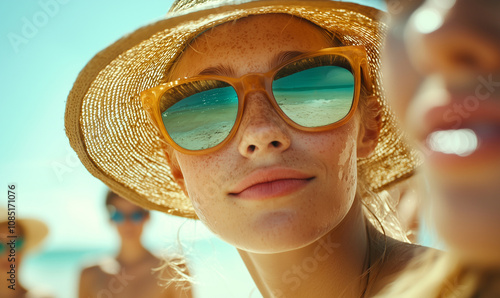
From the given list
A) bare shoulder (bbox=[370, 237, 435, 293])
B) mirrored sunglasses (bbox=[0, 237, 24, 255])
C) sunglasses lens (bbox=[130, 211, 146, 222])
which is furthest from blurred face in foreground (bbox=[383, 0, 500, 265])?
sunglasses lens (bbox=[130, 211, 146, 222])

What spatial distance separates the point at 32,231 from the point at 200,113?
4.34 meters

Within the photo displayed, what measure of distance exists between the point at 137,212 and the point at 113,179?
297cm

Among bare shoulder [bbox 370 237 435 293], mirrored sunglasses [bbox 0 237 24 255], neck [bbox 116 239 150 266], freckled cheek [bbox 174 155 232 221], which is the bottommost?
bare shoulder [bbox 370 237 435 293]

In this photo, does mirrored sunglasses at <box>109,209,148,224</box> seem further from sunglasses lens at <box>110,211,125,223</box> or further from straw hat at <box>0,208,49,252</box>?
straw hat at <box>0,208,49,252</box>

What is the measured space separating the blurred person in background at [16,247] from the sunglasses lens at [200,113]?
374cm

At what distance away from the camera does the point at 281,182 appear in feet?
5.29

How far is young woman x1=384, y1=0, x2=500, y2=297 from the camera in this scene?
36 cm

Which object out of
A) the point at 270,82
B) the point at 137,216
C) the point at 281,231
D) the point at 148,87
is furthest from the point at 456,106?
the point at 137,216

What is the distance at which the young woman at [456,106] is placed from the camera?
358 mm

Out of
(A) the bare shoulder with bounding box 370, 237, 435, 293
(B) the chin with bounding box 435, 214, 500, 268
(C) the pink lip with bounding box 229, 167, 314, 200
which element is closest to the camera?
(B) the chin with bounding box 435, 214, 500, 268

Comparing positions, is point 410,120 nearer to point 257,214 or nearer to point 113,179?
point 257,214

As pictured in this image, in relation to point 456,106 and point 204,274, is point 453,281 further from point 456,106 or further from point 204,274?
point 204,274

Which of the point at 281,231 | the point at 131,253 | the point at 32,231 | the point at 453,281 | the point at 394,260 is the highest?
the point at 32,231

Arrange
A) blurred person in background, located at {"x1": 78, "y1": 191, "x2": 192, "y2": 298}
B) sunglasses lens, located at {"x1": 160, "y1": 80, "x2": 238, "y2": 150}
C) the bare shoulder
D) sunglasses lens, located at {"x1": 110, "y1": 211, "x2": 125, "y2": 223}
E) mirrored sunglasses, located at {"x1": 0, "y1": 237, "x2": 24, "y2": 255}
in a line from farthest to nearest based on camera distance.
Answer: sunglasses lens, located at {"x1": 110, "y1": 211, "x2": 125, "y2": 223}, blurred person in background, located at {"x1": 78, "y1": 191, "x2": 192, "y2": 298}, mirrored sunglasses, located at {"x1": 0, "y1": 237, "x2": 24, "y2": 255}, sunglasses lens, located at {"x1": 160, "y1": 80, "x2": 238, "y2": 150}, the bare shoulder
